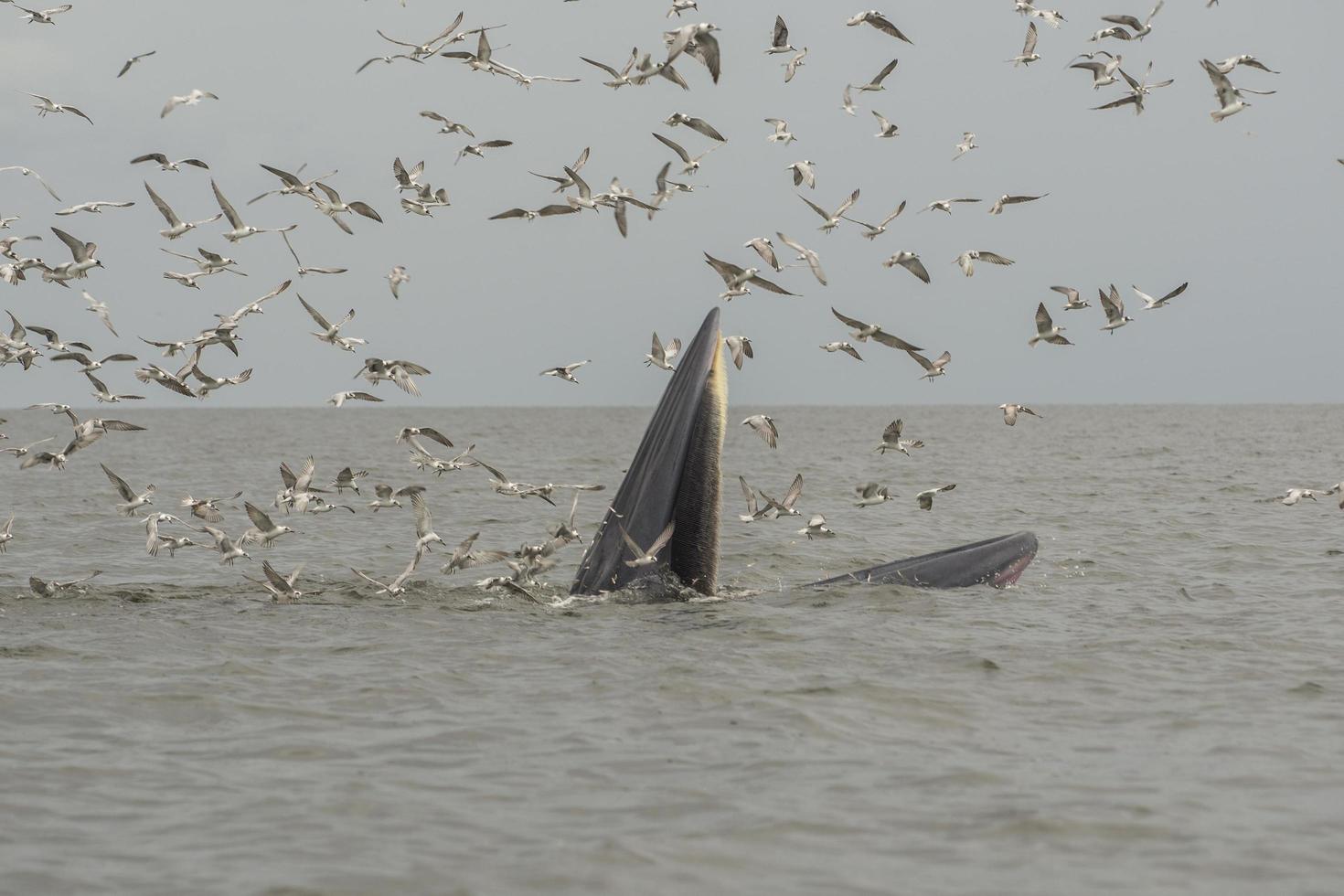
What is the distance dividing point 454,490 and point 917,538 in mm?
15973

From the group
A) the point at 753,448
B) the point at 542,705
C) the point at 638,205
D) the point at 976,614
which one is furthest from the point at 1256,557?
the point at 753,448

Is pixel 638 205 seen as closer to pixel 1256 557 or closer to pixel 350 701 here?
pixel 350 701

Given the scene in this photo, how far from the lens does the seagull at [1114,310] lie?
50.1ft

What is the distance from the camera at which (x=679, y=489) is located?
12.0 metres

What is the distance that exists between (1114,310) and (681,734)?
8583 mm

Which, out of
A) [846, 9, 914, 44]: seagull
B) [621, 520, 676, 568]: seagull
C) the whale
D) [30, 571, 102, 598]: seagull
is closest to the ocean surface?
[30, 571, 102, 598]: seagull

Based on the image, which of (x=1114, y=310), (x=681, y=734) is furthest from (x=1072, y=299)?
(x=681, y=734)

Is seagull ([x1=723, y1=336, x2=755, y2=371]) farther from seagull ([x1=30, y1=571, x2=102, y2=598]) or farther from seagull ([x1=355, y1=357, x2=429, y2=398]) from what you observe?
seagull ([x1=30, y1=571, x2=102, y2=598])

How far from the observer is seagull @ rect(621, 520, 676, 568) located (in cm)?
1178

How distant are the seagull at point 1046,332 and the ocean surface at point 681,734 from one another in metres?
2.59

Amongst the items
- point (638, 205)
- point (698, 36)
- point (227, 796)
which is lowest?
point (227, 796)

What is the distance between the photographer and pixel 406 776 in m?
8.13

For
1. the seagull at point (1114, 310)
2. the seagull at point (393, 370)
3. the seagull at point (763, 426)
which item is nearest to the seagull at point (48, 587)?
the seagull at point (393, 370)

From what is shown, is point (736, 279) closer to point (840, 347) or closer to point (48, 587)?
point (840, 347)
